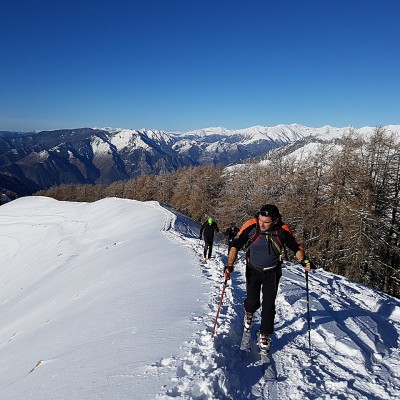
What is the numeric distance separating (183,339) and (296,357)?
2.33 m

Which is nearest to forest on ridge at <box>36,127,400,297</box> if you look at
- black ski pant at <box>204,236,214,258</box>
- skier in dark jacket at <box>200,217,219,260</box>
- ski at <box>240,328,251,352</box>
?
skier in dark jacket at <box>200,217,219,260</box>

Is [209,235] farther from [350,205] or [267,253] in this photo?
[350,205]

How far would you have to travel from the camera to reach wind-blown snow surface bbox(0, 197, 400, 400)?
18.0 ft

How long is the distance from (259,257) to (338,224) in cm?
2384

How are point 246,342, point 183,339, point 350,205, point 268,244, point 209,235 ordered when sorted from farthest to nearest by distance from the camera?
point 350,205, point 209,235, point 183,339, point 246,342, point 268,244

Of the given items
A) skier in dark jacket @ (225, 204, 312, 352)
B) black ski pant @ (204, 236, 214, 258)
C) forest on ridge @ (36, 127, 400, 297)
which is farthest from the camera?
forest on ridge @ (36, 127, 400, 297)

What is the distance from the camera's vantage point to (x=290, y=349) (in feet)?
22.0

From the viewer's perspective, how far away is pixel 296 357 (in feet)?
21.1

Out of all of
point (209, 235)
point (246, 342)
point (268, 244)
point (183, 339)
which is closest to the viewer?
point (268, 244)

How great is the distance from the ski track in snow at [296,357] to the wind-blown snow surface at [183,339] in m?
0.02

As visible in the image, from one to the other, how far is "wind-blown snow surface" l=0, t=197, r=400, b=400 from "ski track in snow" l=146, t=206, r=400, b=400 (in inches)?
0.9

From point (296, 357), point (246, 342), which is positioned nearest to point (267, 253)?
point (246, 342)

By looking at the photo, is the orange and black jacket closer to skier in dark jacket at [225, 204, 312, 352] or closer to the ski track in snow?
skier in dark jacket at [225, 204, 312, 352]

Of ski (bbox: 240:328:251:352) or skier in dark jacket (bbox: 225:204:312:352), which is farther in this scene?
ski (bbox: 240:328:251:352)
